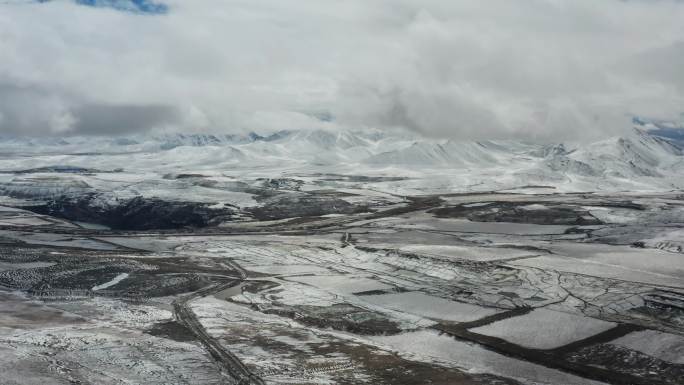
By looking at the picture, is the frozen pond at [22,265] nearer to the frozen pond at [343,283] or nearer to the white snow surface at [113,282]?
the white snow surface at [113,282]

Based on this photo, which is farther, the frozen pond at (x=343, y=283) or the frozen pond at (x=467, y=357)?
the frozen pond at (x=343, y=283)

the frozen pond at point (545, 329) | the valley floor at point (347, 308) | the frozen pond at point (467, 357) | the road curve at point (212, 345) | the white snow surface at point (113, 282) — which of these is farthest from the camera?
the white snow surface at point (113, 282)

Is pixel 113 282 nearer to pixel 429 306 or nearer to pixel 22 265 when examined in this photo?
pixel 22 265

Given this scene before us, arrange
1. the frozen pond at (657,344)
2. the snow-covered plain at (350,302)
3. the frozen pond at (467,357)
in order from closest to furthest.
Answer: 1. the frozen pond at (467,357)
2. the snow-covered plain at (350,302)
3. the frozen pond at (657,344)

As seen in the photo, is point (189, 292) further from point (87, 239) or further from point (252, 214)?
point (252, 214)

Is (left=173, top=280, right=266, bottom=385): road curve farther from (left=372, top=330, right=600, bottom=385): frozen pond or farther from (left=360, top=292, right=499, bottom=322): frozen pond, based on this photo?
(left=360, top=292, right=499, bottom=322): frozen pond

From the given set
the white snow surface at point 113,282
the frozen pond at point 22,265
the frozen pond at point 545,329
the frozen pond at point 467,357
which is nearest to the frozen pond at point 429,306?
the frozen pond at point 545,329

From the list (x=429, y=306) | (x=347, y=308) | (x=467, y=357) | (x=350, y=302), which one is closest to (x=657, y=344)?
(x=467, y=357)

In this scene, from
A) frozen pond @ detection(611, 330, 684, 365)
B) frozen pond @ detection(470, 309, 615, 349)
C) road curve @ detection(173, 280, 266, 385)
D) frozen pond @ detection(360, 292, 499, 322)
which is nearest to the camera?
road curve @ detection(173, 280, 266, 385)

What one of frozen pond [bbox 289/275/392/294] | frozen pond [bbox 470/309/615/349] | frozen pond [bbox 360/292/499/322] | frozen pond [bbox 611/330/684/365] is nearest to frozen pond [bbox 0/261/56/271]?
frozen pond [bbox 289/275/392/294]

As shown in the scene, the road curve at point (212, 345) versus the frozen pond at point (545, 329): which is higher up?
the frozen pond at point (545, 329)

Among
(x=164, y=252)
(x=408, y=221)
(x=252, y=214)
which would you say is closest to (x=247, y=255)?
(x=164, y=252)

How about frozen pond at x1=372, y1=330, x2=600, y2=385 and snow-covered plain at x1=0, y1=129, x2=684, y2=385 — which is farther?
snow-covered plain at x1=0, y1=129, x2=684, y2=385
